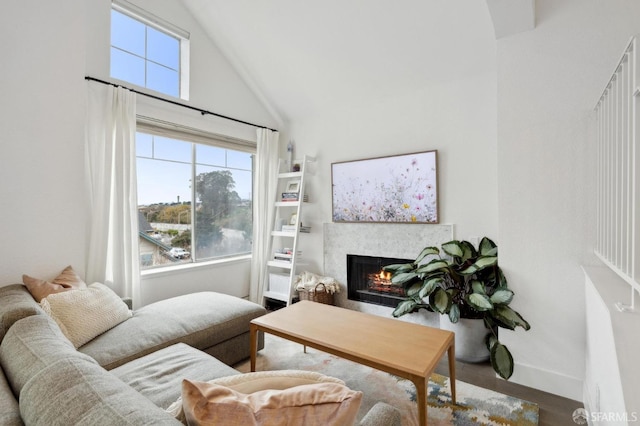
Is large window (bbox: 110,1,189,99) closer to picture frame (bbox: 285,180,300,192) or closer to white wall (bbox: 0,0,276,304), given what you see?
white wall (bbox: 0,0,276,304)

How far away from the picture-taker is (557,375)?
2.04 metres

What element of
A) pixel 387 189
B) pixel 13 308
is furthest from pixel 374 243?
pixel 13 308

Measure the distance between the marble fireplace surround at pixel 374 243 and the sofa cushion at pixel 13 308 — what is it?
2692 millimetres

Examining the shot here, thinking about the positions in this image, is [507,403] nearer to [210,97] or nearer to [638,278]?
[638,278]

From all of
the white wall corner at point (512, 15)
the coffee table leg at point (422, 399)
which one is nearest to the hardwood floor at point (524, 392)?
the coffee table leg at point (422, 399)

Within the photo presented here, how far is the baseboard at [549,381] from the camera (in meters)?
1.99

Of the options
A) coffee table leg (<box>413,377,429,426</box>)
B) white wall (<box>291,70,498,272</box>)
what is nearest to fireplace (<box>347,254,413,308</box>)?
white wall (<box>291,70,498,272</box>)

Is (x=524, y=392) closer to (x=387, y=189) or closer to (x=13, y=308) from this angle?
(x=387, y=189)

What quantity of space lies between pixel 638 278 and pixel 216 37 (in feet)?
13.2

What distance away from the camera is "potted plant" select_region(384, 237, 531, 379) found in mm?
2039

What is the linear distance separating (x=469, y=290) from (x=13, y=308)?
9.25ft

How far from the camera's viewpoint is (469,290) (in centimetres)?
251

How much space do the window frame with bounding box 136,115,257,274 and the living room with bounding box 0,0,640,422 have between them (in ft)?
0.34

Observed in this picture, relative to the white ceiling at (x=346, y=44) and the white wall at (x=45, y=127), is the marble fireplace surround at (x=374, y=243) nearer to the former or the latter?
the white ceiling at (x=346, y=44)
